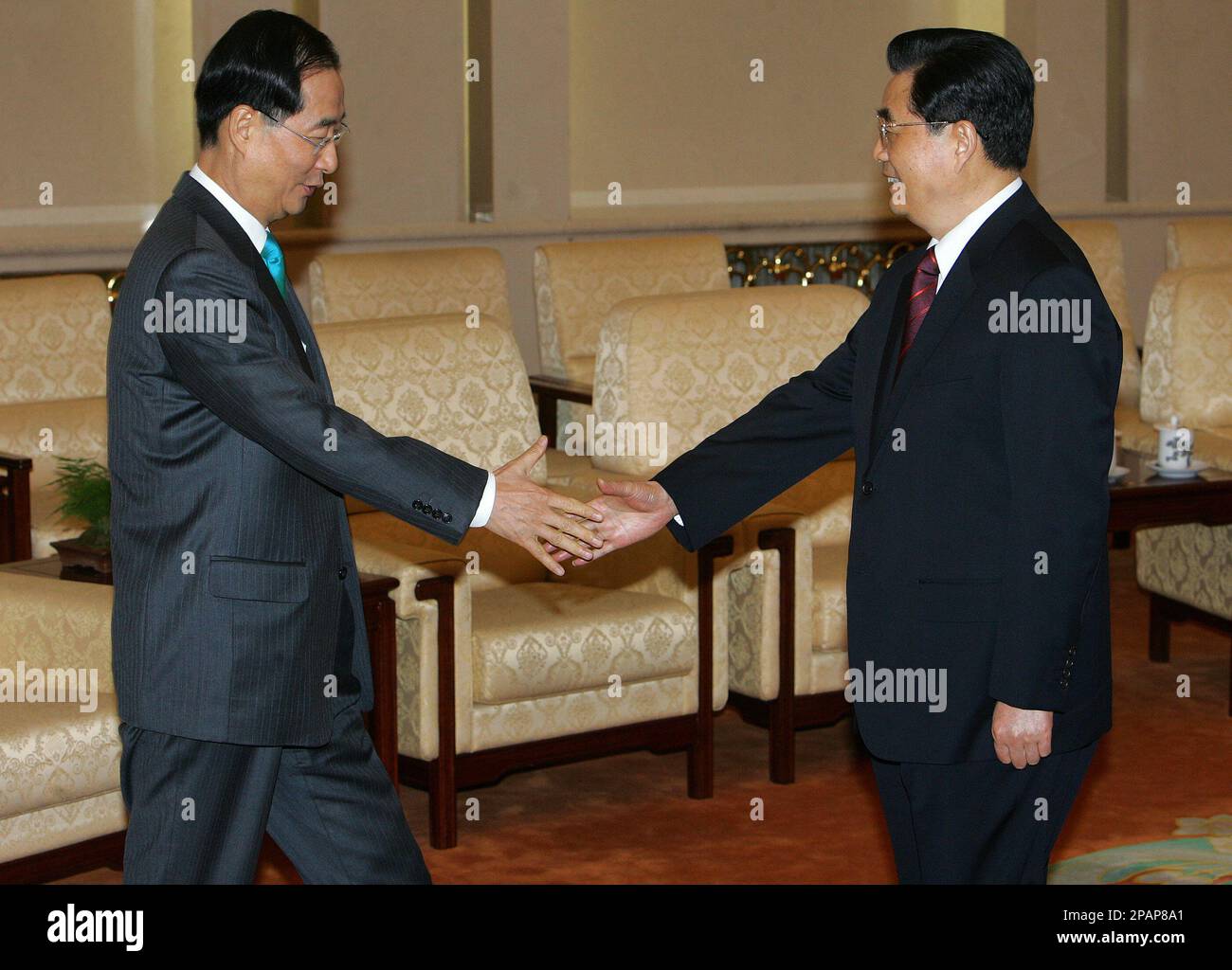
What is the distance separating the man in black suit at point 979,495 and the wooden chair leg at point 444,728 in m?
1.64

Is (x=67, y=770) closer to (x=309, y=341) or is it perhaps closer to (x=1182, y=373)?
(x=309, y=341)

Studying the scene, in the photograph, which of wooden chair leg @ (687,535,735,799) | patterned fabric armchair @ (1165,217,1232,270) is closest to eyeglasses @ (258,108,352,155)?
wooden chair leg @ (687,535,735,799)

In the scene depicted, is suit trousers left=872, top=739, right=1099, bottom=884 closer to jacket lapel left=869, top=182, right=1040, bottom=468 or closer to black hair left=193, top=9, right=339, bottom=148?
jacket lapel left=869, top=182, right=1040, bottom=468

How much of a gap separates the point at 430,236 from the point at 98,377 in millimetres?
2225

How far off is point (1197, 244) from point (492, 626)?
3.86m

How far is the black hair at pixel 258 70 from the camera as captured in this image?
2.49 meters

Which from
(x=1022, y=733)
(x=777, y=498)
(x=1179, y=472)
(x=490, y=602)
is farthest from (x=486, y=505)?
(x=1179, y=472)

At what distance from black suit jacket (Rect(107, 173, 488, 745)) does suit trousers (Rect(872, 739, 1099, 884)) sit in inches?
31.8

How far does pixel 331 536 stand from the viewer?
8.50ft

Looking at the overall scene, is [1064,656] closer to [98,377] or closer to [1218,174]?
[98,377]

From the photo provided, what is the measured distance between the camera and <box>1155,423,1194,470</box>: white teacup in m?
4.74

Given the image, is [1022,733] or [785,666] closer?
[1022,733]

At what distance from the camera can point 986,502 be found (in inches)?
96.0

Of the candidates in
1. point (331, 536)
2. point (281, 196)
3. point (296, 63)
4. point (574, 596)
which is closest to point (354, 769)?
point (331, 536)
